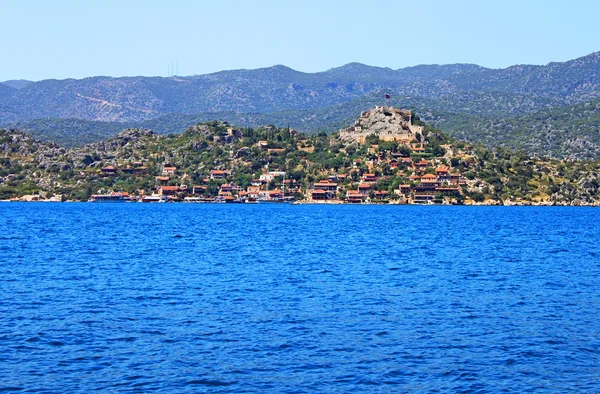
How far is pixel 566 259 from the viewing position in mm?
71562

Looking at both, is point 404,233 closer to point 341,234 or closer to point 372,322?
point 341,234

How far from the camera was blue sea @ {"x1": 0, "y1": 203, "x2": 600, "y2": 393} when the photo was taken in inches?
1131

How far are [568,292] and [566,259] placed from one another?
929 inches

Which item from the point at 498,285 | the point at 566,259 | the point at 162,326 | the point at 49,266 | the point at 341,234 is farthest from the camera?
the point at 341,234

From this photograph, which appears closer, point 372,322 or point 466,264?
point 372,322

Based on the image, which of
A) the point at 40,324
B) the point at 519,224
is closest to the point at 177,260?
the point at 40,324

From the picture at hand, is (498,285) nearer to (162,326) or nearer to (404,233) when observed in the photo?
(162,326)

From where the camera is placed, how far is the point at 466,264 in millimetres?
66062

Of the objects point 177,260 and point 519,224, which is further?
point 519,224

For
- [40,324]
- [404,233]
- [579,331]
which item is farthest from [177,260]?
[404,233]

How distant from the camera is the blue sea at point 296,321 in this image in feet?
94.2

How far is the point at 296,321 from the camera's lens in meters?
38.2

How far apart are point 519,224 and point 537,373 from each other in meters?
109

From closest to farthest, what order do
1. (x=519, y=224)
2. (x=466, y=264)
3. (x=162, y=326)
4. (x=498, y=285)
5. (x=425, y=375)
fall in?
1. (x=425, y=375)
2. (x=162, y=326)
3. (x=498, y=285)
4. (x=466, y=264)
5. (x=519, y=224)
